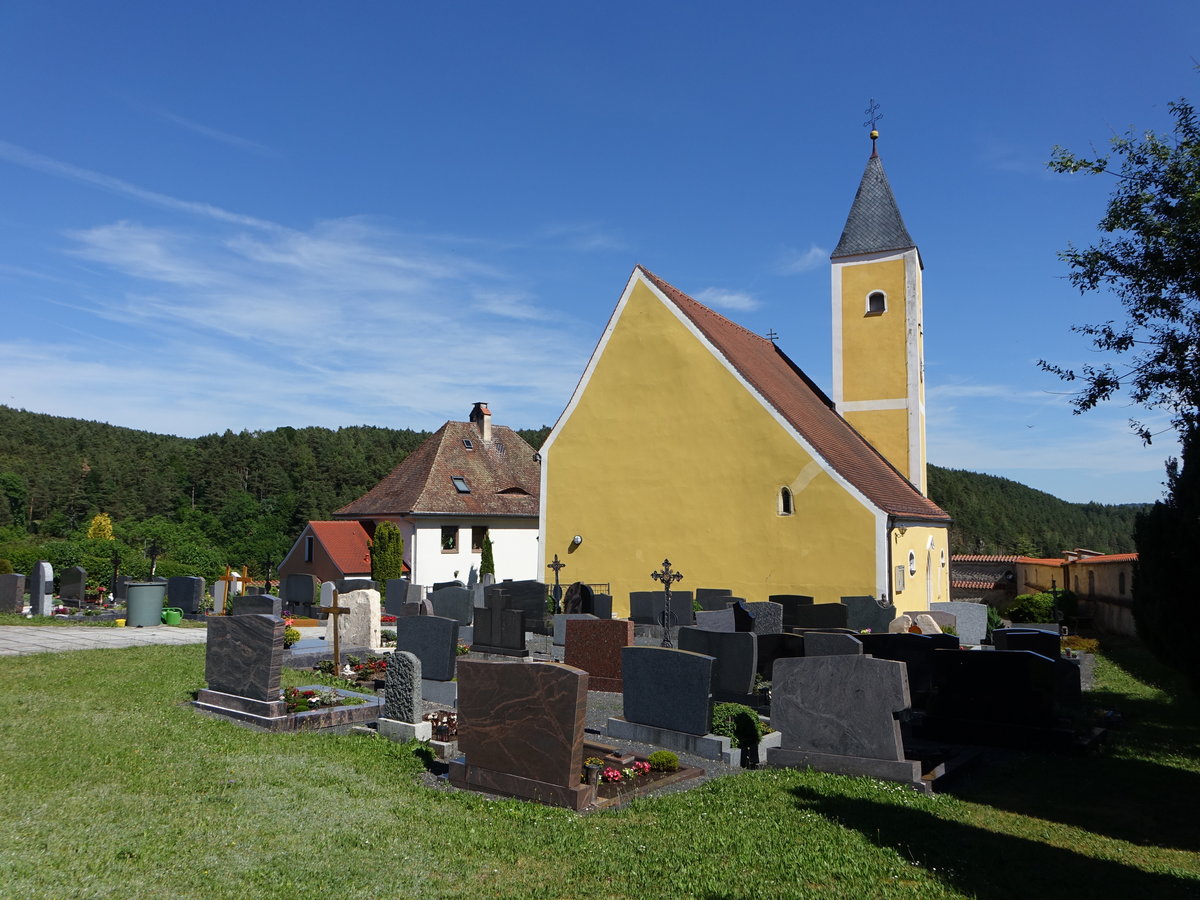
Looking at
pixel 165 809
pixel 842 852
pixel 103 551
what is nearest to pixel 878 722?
pixel 842 852

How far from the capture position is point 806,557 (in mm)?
18938

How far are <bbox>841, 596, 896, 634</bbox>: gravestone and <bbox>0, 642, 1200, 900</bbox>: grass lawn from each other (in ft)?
24.0

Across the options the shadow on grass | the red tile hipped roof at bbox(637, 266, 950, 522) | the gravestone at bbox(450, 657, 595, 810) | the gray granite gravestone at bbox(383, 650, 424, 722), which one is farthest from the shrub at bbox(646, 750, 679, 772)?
the red tile hipped roof at bbox(637, 266, 950, 522)

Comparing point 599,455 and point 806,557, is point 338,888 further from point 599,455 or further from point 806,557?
point 599,455

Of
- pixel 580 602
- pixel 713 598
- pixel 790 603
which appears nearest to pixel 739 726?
pixel 790 603

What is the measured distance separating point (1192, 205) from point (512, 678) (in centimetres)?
1014

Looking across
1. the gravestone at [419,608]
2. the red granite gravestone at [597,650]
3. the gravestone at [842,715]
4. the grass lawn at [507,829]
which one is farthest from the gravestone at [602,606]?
the gravestone at [842,715]

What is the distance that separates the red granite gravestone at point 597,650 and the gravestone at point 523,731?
15.5 feet

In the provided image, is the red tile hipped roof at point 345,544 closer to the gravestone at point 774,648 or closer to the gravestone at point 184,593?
the gravestone at point 184,593

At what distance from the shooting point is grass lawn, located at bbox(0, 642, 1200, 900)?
541 centimetres

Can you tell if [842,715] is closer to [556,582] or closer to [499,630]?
[499,630]

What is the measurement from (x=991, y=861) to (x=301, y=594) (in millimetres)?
20625

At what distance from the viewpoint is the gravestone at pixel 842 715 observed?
8211mm

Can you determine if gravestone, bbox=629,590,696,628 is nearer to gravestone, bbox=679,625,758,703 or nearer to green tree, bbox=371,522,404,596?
gravestone, bbox=679,625,758,703
